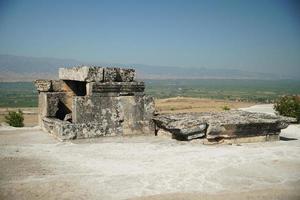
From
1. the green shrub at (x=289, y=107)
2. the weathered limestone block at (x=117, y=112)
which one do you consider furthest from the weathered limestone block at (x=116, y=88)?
Answer: the green shrub at (x=289, y=107)

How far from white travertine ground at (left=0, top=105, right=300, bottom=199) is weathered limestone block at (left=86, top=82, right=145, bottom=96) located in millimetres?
1375

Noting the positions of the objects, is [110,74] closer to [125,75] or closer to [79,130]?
[125,75]

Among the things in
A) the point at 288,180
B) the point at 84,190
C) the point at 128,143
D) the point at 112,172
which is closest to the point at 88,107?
the point at 128,143

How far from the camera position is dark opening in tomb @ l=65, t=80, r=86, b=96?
12.7 metres

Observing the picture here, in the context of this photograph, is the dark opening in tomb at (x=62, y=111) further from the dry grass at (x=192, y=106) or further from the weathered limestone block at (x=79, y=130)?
the dry grass at (x=192, y=106)

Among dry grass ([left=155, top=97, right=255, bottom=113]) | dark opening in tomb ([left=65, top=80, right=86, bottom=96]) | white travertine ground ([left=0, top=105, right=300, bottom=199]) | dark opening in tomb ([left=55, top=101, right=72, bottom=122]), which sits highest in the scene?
dark opening in tomb ([left=65, top=80, right=86, bottom=96])

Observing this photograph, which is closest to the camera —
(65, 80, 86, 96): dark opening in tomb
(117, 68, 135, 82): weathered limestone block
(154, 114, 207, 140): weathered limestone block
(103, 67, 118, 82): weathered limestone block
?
(154, 114, 207, 140): weathered limestone block

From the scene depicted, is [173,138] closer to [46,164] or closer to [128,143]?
[128,143]

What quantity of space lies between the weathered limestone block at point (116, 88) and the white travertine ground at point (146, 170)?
1375 mm

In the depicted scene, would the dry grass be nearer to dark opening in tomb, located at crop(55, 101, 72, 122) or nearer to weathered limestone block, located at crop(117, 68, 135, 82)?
dark opening in tomb, located at crop(55, 101, 72, 122)

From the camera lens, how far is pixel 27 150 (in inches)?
346

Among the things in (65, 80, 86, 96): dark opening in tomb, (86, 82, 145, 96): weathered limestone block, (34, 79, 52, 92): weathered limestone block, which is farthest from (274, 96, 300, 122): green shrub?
(34, 79, 52, 92): weathered limestone block

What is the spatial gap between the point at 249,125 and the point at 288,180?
3.69 m

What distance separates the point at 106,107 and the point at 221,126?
3.16 m
